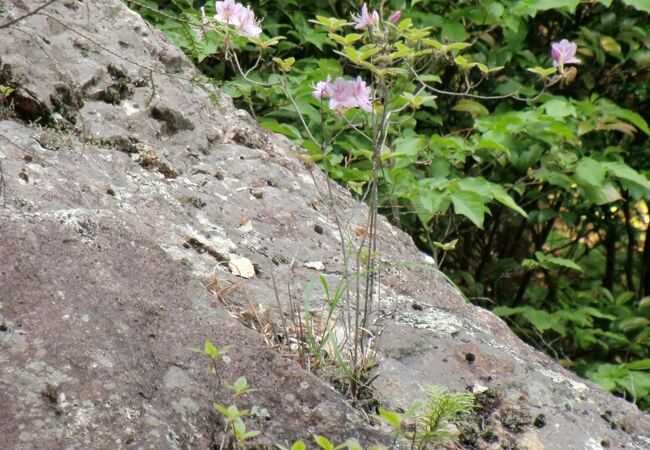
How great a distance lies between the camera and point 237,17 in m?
2.19

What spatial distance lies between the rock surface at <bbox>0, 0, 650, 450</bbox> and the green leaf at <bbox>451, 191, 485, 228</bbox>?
1.04 feet

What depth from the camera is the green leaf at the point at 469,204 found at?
10.7 feet

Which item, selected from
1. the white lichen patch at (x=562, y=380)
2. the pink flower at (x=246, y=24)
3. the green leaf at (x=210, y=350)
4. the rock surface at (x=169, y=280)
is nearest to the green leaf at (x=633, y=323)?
the rock surface at (x=169, y=280)

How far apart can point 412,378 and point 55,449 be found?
0.94 meters

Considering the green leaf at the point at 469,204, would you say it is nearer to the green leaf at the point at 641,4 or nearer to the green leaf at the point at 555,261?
the green leaf at the point at 555,261

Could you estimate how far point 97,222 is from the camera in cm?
200

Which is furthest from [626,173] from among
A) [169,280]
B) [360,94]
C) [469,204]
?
[169,280]

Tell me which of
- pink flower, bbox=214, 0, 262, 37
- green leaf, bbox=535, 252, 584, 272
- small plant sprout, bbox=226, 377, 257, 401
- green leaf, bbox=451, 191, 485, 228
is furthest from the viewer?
green leaf, bbox=535, 252, 584, 272

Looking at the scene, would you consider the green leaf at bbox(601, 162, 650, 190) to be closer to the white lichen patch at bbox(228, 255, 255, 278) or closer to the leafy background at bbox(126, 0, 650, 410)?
the leafy background at bbox(126, 0, 650, 410)

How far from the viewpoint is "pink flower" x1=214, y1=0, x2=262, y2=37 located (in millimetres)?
2178

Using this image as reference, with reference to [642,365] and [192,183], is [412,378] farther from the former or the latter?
[642,365]

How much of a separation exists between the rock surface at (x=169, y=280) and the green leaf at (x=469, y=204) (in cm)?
32

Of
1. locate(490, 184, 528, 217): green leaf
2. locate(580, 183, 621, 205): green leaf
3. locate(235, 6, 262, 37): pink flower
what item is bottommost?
locate(580, 183, 621, 205): green leaf

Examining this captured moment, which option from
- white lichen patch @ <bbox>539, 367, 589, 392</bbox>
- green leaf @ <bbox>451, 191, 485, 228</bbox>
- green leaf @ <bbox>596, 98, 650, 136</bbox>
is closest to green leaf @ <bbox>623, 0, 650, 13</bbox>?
green leaf @ <bbox>596, 98, 650, 136</bbox>
